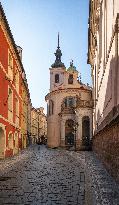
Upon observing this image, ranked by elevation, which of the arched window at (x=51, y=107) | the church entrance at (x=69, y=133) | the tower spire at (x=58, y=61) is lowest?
the church entrance at (x=69, y=133)

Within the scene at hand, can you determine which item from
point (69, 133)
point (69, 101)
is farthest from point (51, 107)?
point (69, 133)

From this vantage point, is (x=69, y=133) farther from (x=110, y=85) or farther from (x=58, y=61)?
(x=110, y=85)

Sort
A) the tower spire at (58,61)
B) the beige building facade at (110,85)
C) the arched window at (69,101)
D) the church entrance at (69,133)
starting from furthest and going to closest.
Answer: the tower spire at (58,61), the arched window at (69,101), the church entrance at (69,133), the beige building facade at (110,85)

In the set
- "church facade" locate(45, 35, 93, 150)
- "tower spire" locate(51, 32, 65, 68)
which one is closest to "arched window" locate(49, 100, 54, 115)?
"church facade" locate(45, 35, 93, 150)

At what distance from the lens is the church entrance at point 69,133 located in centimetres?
4342

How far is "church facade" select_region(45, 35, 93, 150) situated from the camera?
3959cm

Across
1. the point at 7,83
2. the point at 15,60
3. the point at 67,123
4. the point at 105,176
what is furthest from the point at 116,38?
the point at 67,123

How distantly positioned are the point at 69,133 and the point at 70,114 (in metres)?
2.71

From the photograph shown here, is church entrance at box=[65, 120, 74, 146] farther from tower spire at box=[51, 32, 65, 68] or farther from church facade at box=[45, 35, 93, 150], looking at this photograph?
tower spire at box=[51, 32, 65, 68]

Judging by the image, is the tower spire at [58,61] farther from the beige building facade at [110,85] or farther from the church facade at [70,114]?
the beige building facade at [110,85]

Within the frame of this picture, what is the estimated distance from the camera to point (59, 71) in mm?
64688

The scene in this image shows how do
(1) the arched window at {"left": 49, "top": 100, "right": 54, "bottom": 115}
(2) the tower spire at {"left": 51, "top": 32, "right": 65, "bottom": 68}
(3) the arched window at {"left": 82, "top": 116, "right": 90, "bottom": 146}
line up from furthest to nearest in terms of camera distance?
(2) the tower spire at {"left": 51, "top": 32, "right": 65, "bottom": 68}, (1) the arched window at {"left": 49, "top": 100, "right": 54, "bottom": 115}, (3) the arched window at {"left": 82, "top": 116, "right": 90, "bottom": 146}

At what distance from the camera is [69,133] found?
43.8 metres

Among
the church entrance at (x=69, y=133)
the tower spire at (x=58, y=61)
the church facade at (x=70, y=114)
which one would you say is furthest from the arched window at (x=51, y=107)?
the tower spire at (x=58, y=61)
